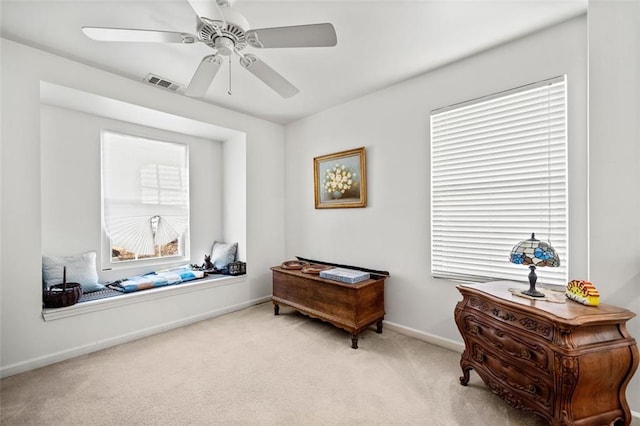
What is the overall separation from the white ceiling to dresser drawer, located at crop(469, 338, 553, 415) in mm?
2286

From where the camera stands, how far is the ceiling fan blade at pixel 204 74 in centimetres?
177

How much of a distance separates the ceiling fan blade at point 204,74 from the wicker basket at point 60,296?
208cm

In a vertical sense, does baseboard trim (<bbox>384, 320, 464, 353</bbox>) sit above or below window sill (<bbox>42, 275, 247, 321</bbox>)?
below

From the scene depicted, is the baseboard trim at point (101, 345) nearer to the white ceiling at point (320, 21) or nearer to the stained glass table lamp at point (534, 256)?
the white ceiling at point (320, 21)

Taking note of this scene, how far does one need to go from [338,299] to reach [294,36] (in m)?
2.29

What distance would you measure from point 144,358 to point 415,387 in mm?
2300

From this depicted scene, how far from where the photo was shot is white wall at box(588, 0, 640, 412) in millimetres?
1602

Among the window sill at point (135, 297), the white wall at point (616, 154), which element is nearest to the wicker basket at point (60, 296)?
the window sill at point (135, 297)

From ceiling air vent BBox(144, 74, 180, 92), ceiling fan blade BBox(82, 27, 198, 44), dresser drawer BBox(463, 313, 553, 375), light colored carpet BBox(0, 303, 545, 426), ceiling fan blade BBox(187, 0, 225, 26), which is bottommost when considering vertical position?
light colored carpet BBox(0, 303, 545, 426)

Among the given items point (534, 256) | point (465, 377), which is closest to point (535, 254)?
point (534, 256)

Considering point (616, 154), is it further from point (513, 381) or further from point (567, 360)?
point (513, 381)

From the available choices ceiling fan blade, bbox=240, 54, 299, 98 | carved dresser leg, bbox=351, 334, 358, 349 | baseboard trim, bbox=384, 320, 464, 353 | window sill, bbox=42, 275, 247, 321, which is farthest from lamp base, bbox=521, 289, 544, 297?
window sill, bbox=42, 275, 247, 321

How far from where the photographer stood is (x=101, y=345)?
2.60m

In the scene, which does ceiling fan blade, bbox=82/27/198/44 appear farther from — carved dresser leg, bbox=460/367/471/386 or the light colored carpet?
carved dresser leg, bbox=460/367/471/386
